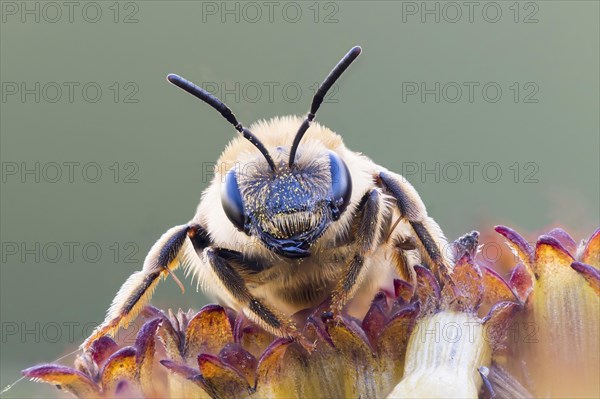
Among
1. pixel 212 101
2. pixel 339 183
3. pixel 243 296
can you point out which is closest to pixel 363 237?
pixel 339 183

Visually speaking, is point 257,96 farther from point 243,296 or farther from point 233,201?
point 243,296

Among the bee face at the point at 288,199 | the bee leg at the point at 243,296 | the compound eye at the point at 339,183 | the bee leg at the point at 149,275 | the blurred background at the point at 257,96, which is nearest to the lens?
the bee leg at the point at 243,296

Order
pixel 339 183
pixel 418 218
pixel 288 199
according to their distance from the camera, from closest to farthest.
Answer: pixel 288 199 < pixel 339 183 < pixel 418 218

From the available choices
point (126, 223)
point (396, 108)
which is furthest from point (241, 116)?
point (396, 108)

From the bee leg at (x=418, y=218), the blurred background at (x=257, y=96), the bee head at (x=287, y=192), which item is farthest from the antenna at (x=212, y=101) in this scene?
the blurred background at (x=257, y=96)

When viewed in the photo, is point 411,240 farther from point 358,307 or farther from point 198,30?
point 198,30

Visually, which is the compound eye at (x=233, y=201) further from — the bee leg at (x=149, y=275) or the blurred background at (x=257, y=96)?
the blurred background at (x=257, y=96)
